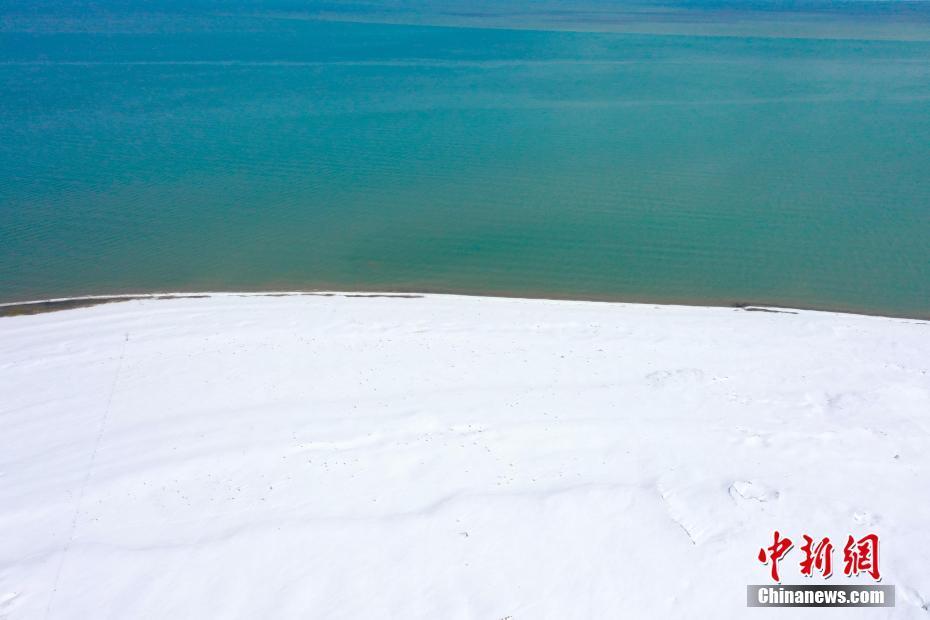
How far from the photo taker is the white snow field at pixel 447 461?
9016 mm

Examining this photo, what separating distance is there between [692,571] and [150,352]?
36.4 feet

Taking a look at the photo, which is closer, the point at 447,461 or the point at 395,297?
the point at 447,461

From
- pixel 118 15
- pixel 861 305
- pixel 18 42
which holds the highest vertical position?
pixel 118 15

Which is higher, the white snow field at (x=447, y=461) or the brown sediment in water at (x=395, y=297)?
the brown sediment in water at (x=395, y=297)

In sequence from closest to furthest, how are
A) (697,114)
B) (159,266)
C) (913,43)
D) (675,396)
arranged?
(675,396) < (159,266) < (697,114) < (913,43)

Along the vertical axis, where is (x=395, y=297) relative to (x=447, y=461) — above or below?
above

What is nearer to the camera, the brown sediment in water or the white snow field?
the white snow field

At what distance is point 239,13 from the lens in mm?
72625

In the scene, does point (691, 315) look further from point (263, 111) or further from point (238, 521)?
point (263, 111)

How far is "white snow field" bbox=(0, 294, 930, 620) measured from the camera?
9.02 metres

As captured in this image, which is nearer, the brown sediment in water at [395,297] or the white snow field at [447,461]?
the white snow field at [447,461]

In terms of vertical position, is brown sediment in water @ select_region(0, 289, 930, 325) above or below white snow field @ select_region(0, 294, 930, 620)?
above

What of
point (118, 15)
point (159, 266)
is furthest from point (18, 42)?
point (159, 266)

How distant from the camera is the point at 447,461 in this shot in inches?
437
